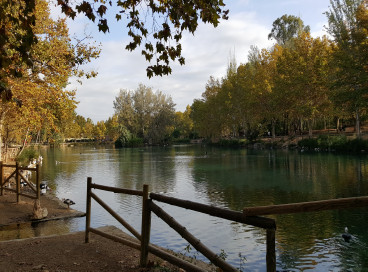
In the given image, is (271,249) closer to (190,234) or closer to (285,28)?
(190,234)

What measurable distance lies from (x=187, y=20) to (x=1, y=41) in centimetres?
340

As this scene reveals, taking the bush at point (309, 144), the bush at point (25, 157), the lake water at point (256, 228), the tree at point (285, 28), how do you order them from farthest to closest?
1. the tree at point (285, 28)
2. the bush at point (309, 144)
3. the bush at point (25, 157)
4. the lake water at point (256, 228)

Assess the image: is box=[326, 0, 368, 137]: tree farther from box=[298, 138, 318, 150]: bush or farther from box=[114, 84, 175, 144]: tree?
box=[114, 84, 175, 144]: tree

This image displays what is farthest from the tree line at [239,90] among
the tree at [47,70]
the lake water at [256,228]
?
the lake water at [256,228]

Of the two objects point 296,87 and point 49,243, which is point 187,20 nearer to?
point 49,243

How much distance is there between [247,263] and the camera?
950 centimetres

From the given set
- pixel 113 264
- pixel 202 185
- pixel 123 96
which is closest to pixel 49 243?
pixel 113 264

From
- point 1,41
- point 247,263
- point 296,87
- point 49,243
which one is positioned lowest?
point 247,263

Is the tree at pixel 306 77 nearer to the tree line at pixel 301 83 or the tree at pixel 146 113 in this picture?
the tree line at pixel 301 83

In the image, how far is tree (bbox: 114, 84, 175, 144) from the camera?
95.8m

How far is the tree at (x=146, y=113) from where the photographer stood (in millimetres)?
95750

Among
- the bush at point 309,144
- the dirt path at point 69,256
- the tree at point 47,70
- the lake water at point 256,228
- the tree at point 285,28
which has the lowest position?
the lake water at point 256,228

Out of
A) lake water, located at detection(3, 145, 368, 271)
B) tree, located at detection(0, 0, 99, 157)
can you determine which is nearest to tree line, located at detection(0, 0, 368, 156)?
tree, located at detection(0, 0, 99, 157)

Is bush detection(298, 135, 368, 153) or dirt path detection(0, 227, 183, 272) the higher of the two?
bush detection(298, 135, 368, 153)
